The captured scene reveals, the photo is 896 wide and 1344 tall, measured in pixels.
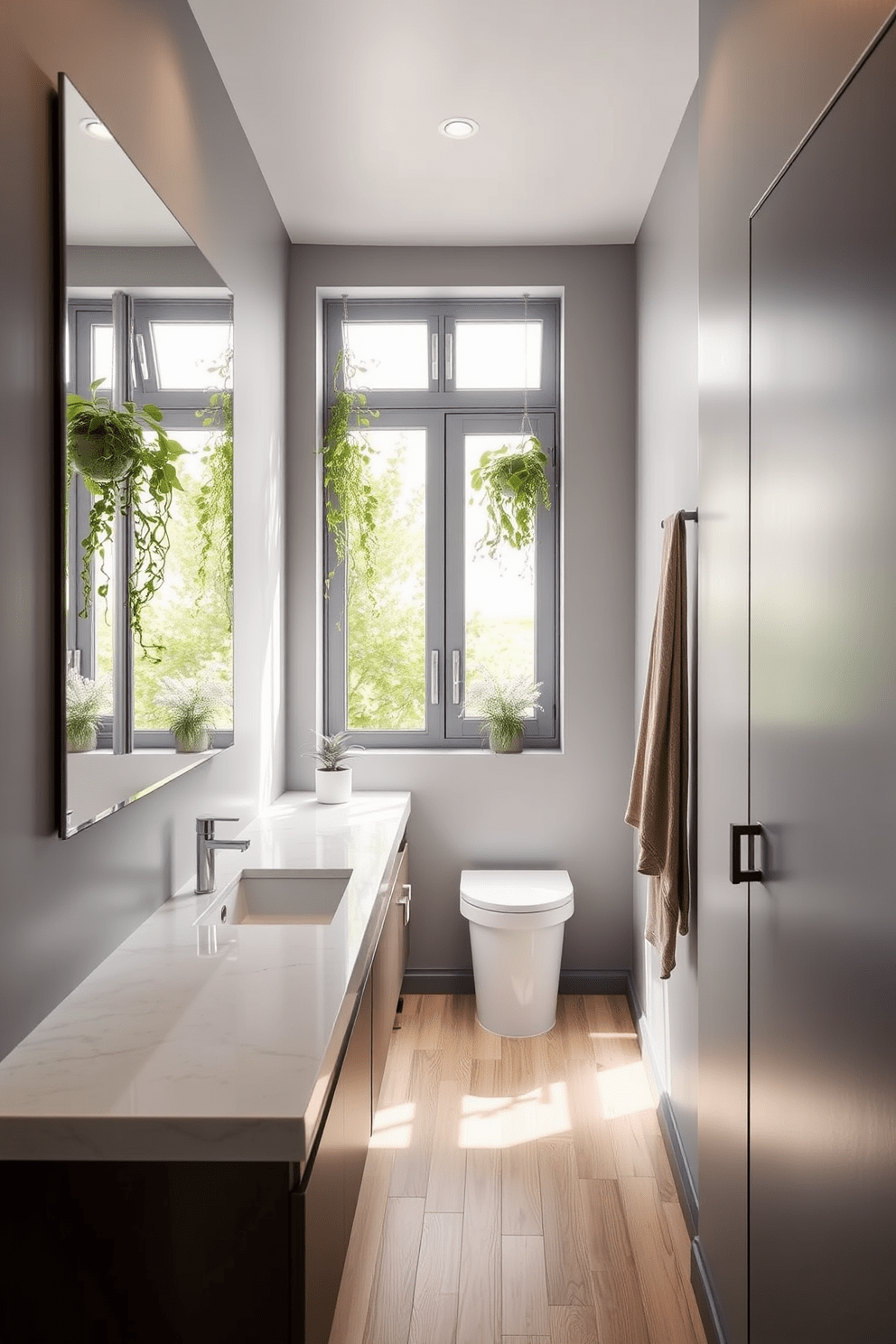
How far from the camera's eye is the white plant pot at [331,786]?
325 cm

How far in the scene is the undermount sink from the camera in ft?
7.52

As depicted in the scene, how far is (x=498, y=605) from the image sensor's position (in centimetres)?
365

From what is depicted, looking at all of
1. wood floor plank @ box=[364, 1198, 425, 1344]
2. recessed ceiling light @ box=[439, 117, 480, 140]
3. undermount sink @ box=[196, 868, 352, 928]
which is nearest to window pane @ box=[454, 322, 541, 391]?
recessed ceiling light @ box=[439, 117, 480, 140]

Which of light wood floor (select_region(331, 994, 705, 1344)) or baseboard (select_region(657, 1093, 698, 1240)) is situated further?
baseboard (select_region(657, 1093, 698, 1240))

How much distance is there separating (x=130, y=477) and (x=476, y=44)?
1.42 m

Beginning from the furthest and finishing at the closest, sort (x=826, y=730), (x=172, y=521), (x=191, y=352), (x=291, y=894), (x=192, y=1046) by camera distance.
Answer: (x=291, y=894), (x=191, y=352), (x=172, y=521), (x=192, y=1046), (x=826, y=730)

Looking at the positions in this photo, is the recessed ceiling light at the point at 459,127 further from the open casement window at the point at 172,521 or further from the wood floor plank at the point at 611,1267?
the wood floor plank at the point at 611,1267

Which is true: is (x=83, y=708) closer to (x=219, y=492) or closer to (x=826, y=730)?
(x=219, y=492)

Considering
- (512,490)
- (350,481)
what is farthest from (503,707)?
(350,481)

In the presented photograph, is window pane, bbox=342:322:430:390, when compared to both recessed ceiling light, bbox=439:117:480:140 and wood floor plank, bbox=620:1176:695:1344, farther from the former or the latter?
wood floor plank, bbox=620:1176:695:1344

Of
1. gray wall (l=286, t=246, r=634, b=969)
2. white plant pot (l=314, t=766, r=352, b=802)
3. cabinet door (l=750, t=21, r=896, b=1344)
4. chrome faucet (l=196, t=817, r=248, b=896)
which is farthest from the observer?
gray wall (l=286, t=246, r=634, b=969)

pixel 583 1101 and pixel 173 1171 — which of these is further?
pixel 583 1101

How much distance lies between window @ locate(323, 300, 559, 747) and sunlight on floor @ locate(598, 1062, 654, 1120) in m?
1.21

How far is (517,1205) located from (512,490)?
2.32 metres
